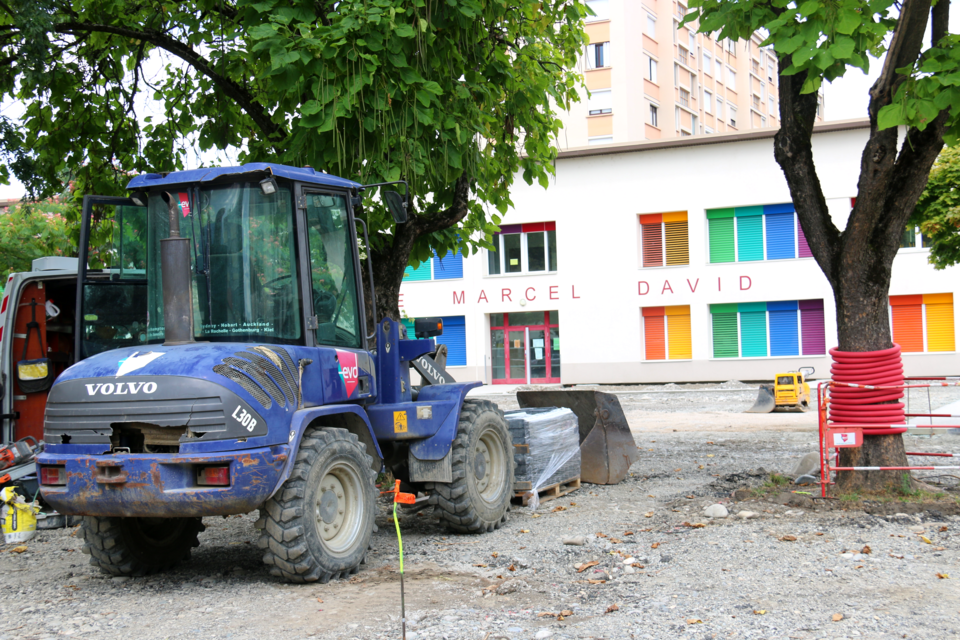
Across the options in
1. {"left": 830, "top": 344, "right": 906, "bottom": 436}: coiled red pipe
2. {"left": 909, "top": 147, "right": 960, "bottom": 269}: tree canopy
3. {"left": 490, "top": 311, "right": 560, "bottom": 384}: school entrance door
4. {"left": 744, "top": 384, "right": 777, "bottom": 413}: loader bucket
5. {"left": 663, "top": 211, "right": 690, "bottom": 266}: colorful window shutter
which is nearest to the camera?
{"left": 830, "top": 344, "right": 906, "bottom": 436}: coiled red pipe

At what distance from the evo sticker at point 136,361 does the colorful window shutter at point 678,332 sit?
27190 mm

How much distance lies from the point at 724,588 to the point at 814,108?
A: 15.7 ft

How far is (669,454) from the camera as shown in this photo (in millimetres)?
12953

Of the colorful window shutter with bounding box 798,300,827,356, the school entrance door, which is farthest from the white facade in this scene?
the school entrance door

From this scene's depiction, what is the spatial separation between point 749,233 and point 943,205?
1318cm

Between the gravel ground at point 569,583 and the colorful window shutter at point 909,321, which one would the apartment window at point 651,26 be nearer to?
the colorful window shutter at point 909,321

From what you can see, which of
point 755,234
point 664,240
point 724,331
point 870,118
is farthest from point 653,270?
point 870,118

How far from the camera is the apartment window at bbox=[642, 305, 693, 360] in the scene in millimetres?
31828

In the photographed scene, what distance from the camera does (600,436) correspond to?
10.5 m

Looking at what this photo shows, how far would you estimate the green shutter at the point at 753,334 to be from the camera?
102 feet

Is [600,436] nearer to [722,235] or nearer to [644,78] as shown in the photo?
[722,235]

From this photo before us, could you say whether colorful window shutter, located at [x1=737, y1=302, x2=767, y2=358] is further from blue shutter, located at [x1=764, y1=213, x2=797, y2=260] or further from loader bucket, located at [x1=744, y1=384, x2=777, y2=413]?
loader bucket, located at [x1=744, y1=384, x2=777, y2=413]

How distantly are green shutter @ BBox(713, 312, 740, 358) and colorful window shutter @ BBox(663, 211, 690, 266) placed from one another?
2.25 meters

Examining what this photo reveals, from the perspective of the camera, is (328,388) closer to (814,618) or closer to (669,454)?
(814,618)
